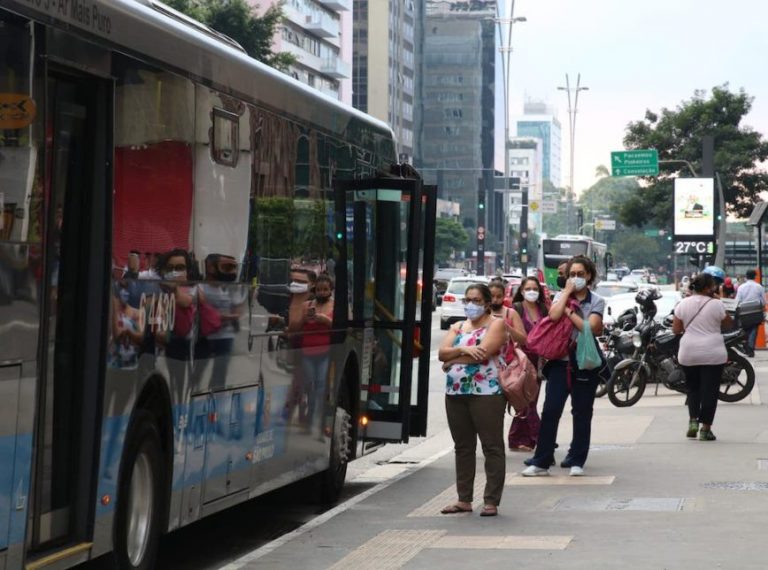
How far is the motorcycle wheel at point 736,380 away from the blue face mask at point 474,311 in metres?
10.7

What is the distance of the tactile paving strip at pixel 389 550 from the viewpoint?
922 centimetres

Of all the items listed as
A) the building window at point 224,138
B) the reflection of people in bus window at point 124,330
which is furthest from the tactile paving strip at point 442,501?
the reflection of people in bus window at point 124,330

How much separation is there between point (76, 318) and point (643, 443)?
403 inches

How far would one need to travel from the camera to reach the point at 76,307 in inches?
287

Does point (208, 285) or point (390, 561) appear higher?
point (208, 285)

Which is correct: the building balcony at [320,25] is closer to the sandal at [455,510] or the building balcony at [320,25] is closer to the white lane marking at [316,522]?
the white lane marking at [316,522]

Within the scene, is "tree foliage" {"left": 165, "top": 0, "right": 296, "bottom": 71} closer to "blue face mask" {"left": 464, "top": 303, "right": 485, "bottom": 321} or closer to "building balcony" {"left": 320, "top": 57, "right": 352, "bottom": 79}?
"blue face mask" {"left": 464, "top": 303, "right": 485, "bottom": 321}

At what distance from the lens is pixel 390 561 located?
30.7 feet

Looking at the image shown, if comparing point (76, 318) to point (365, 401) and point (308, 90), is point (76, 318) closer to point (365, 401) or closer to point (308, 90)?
point (308, 90)

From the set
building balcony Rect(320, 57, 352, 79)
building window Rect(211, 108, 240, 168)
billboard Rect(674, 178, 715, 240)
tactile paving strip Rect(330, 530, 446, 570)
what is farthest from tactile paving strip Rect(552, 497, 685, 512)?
building balcony Rect(320, 57, 352, 79)

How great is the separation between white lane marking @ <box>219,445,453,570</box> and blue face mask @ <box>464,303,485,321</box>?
65.5 inches

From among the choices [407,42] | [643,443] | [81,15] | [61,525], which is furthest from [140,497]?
[407,42]

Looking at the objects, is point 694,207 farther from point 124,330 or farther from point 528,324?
point 124,330

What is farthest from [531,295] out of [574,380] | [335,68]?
[335,68]
